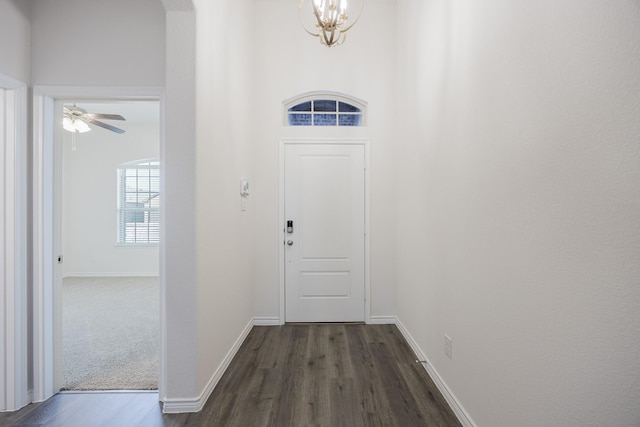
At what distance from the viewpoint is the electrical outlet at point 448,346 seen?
192cm

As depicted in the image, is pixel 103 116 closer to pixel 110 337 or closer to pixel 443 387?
pixel 110 337

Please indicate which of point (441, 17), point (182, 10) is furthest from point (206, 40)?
point (441, 17)

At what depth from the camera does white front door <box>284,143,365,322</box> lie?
3355mm

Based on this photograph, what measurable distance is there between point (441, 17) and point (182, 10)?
69.3 inches

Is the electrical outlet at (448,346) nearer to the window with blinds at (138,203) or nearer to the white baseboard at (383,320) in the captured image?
the white baseboard at (383,320)

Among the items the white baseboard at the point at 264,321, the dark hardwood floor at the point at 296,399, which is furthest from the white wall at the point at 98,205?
the dark hardwood floor at the point at 296,399

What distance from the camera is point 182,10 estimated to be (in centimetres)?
179

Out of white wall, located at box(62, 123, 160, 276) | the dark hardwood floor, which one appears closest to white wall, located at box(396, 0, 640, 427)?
the dark hardwood floor

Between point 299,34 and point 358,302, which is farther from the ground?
point 299,34

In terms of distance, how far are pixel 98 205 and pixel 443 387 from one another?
260 inches

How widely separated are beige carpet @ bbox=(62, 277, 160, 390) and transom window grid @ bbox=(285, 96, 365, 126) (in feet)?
9.00

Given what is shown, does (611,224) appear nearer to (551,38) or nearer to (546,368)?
(546,368)

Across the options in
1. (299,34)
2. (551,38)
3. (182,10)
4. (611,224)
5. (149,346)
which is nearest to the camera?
(611,224)

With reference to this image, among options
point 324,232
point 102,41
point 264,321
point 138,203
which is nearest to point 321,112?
point 324,232
